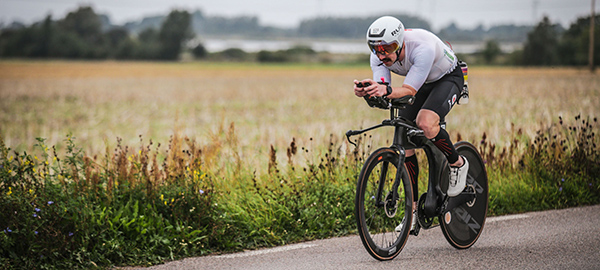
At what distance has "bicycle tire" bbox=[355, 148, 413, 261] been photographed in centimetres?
462

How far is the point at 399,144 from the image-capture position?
16.0ft

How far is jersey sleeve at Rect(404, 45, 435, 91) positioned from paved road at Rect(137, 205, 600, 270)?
Answer: 1.51 metres

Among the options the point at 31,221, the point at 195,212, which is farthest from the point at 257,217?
the point at 31,221

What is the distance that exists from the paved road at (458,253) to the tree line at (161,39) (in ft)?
180

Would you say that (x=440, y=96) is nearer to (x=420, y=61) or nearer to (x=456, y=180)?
(x=420, y=61)

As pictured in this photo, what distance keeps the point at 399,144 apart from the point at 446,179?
2.39ft

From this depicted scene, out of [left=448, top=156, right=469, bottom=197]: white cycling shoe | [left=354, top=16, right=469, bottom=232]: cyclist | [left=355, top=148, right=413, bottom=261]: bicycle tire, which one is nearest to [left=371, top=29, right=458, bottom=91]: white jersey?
[left=354, top=16, right=469, bottom=232]: cyclist

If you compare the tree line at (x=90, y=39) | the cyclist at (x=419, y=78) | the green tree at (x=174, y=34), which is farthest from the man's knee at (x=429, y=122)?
the green tree at (x=174, y=34)

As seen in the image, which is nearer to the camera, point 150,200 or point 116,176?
point 150,200

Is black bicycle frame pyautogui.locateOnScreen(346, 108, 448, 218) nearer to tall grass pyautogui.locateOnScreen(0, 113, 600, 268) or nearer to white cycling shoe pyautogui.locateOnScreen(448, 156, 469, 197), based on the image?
white cycling shoe pyautogui.locateOnScreen(448, 156, 469, 197)

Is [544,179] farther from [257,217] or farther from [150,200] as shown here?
[150,200]

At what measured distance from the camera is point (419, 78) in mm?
4645

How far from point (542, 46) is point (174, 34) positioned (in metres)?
72.5

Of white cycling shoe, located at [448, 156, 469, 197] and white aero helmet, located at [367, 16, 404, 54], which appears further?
white cycling shoe, located at [448, 156, 469, 197]
